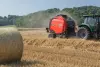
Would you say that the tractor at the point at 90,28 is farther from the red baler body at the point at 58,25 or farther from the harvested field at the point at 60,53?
the red baler body at the point at 58,25

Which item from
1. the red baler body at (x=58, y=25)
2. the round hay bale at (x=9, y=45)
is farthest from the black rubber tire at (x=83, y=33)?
the round hay bale at (x=9, y=45)

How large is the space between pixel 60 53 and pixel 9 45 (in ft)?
14.1

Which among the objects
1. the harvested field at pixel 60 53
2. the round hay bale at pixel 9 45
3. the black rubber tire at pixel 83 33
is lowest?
the harvested field at pixel 60 53

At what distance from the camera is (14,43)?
10.1m

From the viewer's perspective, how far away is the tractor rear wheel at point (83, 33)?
1733 centimetres

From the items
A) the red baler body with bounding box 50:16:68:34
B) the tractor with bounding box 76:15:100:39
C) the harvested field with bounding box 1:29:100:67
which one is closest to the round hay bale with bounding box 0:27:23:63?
the harvested field with bounding box 1:29:100:67

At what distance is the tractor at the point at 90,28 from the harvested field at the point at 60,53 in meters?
0.89

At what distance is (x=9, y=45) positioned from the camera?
10.0m

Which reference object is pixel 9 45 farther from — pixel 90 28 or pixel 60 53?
pixel 90 28

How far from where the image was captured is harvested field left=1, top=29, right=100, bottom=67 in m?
10.4

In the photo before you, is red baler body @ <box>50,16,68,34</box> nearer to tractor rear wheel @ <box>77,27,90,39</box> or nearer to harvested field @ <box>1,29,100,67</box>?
tractor rear wheel @ <box>77,27,90,39</box>

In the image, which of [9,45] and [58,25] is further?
[58,25]

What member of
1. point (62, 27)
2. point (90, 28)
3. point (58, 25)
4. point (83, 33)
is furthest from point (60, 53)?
point (58, 25)

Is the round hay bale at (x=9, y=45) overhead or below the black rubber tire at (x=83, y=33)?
overhead
